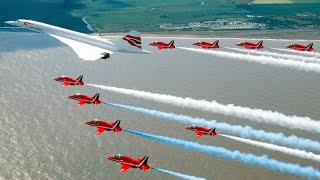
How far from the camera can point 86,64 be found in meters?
154

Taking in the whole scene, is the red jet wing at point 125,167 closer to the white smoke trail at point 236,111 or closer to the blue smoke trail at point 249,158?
the blue smoke trail at point 249,158

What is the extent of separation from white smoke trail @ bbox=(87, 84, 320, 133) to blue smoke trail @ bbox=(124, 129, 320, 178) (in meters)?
13.4

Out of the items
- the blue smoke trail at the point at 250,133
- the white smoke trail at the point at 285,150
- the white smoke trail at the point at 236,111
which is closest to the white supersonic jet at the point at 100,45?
the white smoke trail at the point at 236,111

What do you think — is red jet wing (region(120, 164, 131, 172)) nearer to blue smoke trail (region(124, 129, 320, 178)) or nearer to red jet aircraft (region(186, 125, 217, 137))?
blue smoke trail (region(124, 129, 320, 178))

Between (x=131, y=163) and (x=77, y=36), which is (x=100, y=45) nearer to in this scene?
(x=77, y=36)

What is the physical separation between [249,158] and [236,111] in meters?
22.5

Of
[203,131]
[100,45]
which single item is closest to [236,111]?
[203,131]

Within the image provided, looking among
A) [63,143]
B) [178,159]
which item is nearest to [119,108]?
[63,143]

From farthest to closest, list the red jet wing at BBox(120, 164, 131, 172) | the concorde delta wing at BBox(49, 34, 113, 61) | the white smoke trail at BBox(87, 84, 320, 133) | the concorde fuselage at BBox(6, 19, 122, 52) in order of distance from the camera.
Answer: the concorde fuselage at BBox(6, 19, 122, 52)
the concorde delta wing at BBox(49, 34, 113, 61)
the white smoke trail at BBox(87, 84, 320, 133)
the red jet wing at BBox(120, 164, 131, 172)

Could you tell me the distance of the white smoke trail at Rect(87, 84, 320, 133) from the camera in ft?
343

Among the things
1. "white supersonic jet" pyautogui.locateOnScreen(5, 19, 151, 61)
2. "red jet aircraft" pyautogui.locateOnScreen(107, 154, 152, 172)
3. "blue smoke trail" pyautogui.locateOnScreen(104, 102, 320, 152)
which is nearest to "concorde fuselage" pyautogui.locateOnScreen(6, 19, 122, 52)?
"white supersonic jet" pyautogui.locateOnScreen(5, 19, 151, 61)

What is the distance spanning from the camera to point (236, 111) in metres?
114

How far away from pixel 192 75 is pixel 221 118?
3411 cm

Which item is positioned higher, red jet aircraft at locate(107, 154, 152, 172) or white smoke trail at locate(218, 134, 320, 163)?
white smoke trail at locate(218, 134, 320, 163)
